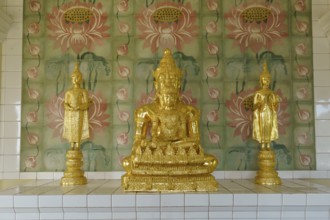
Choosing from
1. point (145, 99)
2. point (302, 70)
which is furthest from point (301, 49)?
point (145, 99)

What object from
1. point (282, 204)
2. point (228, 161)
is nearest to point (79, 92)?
point (228, 161)

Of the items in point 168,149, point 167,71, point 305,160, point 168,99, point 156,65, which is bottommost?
point 305,160

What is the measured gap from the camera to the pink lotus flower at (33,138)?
3.76m

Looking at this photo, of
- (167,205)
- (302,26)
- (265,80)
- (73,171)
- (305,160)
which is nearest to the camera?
(167,205)

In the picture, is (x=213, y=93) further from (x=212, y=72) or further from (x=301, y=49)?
(x=301, y=49)

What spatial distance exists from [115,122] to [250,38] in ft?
5.41

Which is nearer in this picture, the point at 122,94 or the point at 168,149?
→ the point at 168,149

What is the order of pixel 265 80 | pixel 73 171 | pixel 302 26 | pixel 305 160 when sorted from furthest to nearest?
pixel 302 26 < pixel 305 160 < pixel 265 80 < pixel 73 171

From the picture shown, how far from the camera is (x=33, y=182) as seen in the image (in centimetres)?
351

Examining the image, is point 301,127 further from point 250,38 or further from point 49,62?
point 49,62

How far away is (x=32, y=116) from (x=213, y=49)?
6.52 feet

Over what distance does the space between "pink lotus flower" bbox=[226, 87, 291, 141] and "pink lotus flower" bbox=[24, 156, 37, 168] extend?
202cm

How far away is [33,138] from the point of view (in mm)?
3762

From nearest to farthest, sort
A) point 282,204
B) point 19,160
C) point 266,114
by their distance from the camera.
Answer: point 282,204, point 266,114, point 19,160
